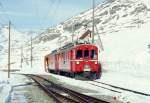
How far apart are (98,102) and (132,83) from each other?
1387 cm

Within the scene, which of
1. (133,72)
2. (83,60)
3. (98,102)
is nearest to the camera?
(98,102)

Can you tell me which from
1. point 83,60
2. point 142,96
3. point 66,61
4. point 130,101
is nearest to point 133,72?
point 83,60

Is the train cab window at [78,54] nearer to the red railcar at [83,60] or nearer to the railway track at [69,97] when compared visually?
the red railcar at [83,60]

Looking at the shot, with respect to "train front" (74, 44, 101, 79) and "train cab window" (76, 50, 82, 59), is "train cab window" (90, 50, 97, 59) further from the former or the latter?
"train cab window" (76, 50, 82, 59)

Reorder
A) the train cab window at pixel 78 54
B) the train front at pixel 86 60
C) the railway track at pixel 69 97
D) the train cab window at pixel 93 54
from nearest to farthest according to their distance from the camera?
the railway track at pixel 69 97 → the train front at pixel 86 60 → the train cab window at pixel 78 54 → the train cab window at pixel 93 54

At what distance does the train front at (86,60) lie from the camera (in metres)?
40.5

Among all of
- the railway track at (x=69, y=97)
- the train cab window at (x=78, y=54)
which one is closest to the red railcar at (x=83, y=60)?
the train cab window at (x=78, y=54)

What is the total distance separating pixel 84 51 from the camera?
41031 millimetres

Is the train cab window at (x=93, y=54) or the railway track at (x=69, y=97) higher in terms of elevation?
the train cab window at (x=93, y=54)

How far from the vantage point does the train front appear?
133ft

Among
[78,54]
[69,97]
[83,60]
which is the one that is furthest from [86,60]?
[69,97]

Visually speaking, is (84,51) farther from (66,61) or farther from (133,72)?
(133,72)

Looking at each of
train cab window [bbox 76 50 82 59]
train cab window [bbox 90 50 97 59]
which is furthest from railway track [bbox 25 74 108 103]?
train cab window [bbox 90 50 97 59]

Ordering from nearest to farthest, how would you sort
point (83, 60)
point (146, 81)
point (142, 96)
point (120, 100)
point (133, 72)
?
point (120, 100), point (142, 96), point (146, 81), point (133, 72), point (83, 60)
